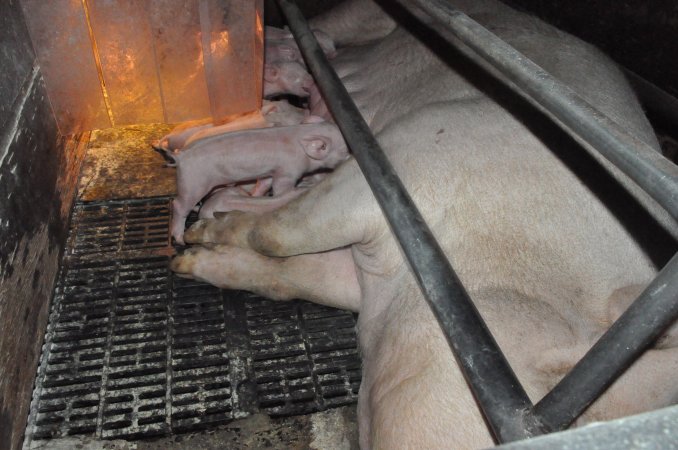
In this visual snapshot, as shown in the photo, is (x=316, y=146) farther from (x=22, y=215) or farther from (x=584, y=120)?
(x=584, y=120)

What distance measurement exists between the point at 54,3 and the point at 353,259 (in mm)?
1594

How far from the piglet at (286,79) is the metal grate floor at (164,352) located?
123 cm

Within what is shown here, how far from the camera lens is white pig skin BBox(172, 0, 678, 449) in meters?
1.77

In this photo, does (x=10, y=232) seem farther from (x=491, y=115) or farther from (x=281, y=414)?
(x=491, y=115)

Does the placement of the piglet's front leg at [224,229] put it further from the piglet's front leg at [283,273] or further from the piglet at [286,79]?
the piglet at [286,79]

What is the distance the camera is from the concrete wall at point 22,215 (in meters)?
2.03

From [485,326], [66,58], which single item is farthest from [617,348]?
[66,58]

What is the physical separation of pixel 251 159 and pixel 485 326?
1.71 meters

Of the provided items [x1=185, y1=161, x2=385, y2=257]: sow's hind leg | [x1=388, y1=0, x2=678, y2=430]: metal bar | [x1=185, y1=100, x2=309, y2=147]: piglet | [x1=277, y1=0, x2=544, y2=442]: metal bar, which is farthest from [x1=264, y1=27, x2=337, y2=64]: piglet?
[x1=388, y1=0, x2=678, y2=430]: metal bar

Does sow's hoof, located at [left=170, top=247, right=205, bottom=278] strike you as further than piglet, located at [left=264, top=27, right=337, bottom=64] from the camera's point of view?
No

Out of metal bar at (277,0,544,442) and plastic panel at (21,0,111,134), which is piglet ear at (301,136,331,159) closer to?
metal bar at (277,0,544,442)

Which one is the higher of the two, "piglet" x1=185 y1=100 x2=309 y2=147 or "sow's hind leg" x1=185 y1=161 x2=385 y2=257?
"sow's hind leg" x1=185 y1=161 x2=385 y2=257

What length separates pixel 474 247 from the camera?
2.00m

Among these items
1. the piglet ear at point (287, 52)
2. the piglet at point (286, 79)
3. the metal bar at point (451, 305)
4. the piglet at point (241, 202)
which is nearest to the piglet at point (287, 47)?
the piglet ear at point (287, 52)
